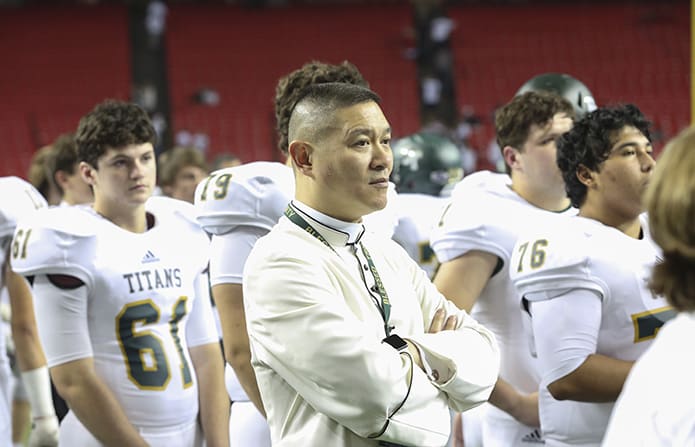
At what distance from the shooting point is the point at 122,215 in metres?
3.12

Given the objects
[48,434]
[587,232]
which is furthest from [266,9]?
[587,232]

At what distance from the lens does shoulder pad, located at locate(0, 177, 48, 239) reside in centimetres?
356

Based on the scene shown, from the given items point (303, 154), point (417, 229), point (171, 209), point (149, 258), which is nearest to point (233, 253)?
point (149, 258)

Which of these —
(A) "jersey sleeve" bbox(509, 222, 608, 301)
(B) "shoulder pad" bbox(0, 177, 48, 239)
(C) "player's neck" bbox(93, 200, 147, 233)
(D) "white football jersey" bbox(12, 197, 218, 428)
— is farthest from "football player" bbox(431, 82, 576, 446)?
(B) "shoulder pad" bbox(0, 177, 48, 239)

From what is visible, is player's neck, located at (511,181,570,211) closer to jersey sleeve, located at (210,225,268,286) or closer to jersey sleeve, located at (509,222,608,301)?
jersey sleeve, located at (509,222,608,301)

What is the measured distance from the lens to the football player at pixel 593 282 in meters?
2.49

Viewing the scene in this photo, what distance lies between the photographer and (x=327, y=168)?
209cm

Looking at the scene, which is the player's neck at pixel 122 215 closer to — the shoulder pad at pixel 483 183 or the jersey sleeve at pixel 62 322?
the jersey sleeve at pixel 62 322

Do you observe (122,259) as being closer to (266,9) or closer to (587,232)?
(587,232)

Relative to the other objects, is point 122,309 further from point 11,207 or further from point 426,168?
Answer: point 426,168

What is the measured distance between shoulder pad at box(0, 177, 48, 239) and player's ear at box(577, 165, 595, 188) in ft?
6.22

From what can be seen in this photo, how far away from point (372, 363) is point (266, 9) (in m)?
12.2

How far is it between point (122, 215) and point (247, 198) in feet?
1.73

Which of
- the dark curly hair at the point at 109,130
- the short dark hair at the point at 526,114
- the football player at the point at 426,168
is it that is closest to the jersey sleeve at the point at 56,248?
the dark curly hair at the point at 109,130
